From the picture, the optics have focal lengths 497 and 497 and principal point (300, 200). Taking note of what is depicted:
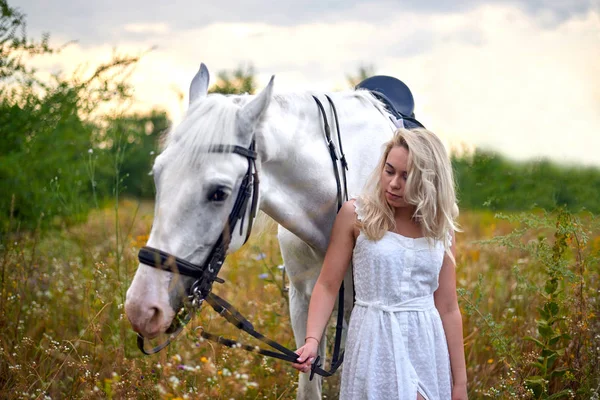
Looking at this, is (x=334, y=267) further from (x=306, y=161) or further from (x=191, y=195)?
(x=191, y=195)

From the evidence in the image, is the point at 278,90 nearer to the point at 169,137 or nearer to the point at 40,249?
the point at 169,137

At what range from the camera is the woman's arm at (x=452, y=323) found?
2.29m

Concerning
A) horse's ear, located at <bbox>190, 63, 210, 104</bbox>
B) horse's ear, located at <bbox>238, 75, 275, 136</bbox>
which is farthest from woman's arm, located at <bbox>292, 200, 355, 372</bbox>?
horse's ear, located at <bbox>190, 63, 210, 104</bbox>

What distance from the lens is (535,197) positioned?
3.88 metres

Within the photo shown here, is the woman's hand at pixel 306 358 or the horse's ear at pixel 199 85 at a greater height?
the horse's ear at pixel 199 85

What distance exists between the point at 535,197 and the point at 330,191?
217cm

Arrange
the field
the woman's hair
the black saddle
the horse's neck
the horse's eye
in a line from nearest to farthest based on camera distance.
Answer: the horse's eye < the woman's hair < the horse's neck < the field < the black saddle

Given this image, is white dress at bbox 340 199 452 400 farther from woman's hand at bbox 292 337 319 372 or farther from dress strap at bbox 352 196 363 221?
woman's hand at bbox 292 337 319 372

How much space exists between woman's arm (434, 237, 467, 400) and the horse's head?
999mm

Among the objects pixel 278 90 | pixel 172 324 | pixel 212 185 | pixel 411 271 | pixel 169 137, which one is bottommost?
pixel 172 324

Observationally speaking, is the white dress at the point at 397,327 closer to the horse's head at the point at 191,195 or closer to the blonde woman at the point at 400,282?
the blonde woman at the point at 400,282

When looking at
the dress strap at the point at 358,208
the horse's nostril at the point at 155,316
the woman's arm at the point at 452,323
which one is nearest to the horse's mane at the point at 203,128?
the horse's nostril at the point at 155,316

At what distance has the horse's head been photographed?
1.85 meters

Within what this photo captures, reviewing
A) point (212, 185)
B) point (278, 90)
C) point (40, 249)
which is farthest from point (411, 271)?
point (40, 249)
